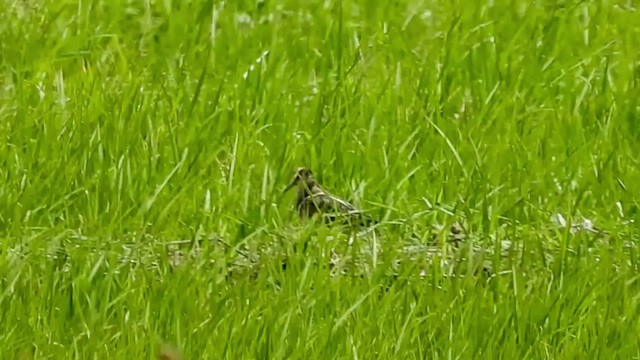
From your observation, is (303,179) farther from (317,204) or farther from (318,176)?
(318,176)

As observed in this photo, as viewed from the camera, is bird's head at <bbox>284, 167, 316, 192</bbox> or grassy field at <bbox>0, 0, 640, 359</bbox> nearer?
grassy field at <bbox>0, 0, 640, 359</bbox>

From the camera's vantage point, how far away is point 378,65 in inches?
206

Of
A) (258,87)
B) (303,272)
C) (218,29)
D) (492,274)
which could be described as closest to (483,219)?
(492,274)

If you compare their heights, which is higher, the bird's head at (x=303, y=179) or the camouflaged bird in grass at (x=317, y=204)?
the bird's head at (x=303, y=179)

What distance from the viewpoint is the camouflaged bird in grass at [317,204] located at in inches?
168

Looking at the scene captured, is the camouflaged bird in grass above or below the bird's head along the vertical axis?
below

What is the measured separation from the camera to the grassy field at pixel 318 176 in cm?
365

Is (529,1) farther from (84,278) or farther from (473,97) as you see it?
(84,278)

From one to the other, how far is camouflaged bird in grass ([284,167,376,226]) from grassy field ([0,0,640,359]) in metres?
0.05

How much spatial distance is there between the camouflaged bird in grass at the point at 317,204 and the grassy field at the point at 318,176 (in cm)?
5

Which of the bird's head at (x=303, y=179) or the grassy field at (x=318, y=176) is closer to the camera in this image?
the grassy field at (x=318, y=176)

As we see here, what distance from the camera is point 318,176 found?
4.59 metres

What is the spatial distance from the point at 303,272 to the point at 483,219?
2.13 ft

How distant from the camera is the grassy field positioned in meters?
3.65
